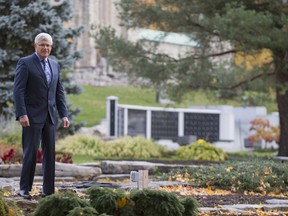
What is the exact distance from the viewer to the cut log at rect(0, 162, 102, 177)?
13.7m

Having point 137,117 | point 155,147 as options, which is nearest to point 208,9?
point 155,147

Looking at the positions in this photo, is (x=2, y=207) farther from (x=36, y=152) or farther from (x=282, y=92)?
(x=282, y=92)

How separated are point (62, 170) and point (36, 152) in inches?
197

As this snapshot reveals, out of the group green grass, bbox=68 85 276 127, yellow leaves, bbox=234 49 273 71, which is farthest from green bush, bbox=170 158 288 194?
green grass, bbox=68 85 276 127

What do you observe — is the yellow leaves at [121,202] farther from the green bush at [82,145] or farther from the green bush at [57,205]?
the green bush at [82,145]

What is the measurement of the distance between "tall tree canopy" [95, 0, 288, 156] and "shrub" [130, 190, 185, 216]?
15.0 meters

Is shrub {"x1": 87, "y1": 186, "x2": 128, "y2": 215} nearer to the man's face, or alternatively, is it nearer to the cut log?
the man's face

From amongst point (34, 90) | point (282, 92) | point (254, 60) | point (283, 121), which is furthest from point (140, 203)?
point (254, 60)

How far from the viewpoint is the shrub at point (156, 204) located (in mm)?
7164

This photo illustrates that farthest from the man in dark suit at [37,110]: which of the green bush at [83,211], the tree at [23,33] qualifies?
the tree at [23,33]

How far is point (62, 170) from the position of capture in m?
14.2

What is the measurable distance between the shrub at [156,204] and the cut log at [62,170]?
6694mm

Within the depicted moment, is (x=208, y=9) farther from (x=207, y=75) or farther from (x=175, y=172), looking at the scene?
(x=175, y=172)

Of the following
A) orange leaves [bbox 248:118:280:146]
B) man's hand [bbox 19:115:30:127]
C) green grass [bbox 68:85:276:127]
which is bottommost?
man's hand [bbox 19:115:30:127]
